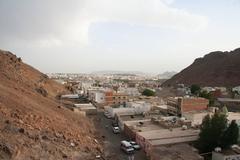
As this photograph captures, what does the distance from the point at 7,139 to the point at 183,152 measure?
1105cm

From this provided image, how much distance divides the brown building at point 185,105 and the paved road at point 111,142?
285 inches

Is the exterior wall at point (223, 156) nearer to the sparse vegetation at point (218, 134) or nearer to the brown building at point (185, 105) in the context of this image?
the sparse vegetation at point (218, 134)

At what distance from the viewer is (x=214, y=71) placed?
9994 centimetres

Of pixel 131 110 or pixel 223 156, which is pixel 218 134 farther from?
pixel 131 110

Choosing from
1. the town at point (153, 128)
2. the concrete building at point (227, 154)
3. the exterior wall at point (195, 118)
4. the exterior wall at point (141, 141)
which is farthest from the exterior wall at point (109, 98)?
the concrete building at point (227, 154)

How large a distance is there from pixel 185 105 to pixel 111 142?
1195 centimetres

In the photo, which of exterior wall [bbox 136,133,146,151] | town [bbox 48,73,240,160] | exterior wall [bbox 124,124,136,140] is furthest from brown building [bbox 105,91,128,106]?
exterior wall [bbox 136,133,146,151]

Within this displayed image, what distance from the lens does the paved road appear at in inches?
824

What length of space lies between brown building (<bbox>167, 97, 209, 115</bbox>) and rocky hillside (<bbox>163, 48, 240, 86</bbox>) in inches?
2215

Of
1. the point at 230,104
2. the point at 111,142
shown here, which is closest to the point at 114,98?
the point at 230,104

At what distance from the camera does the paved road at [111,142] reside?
20.9 meters

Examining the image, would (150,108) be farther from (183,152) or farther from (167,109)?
(183,152)

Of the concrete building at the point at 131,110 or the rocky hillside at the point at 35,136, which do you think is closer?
the rocky hillside at the point at 35,136

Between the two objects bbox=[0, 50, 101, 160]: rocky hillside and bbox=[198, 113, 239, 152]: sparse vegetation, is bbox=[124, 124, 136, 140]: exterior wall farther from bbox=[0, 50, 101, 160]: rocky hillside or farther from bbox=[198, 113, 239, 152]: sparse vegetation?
bbox=[198, 113, 239, 152]: sparse vegetation
